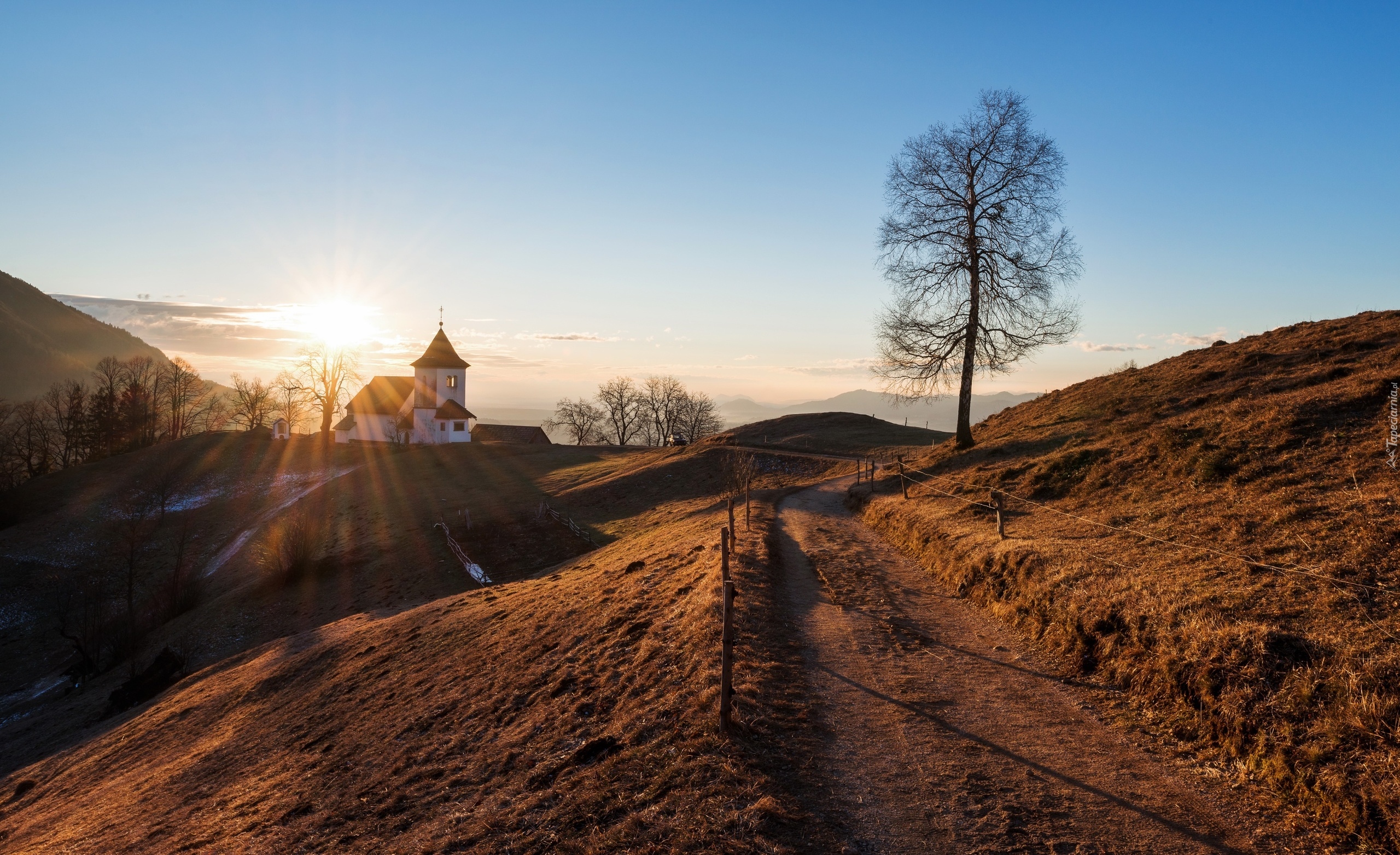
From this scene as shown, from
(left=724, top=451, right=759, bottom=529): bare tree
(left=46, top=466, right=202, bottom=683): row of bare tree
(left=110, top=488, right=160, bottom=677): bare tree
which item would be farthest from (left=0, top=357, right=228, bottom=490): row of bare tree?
(left=724, top=451, right=759, bottom=529): bare tree

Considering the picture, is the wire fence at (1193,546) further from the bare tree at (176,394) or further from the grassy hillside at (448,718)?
the bare tree at (176,394)

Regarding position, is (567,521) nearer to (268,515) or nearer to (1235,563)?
(268,515)

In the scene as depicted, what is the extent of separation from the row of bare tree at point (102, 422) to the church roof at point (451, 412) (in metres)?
35.6

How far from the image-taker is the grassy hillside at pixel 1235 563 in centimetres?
719

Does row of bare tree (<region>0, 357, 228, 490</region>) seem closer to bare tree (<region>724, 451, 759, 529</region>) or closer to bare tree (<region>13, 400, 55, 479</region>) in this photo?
bare tree (<region>13, 400, 55, 479</region>)

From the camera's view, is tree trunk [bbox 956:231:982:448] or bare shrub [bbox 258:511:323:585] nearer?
tree trunk [bbox 956:231:982:448]

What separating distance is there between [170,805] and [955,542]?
18972mm

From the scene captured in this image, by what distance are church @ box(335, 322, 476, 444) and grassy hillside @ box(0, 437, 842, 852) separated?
44261 mm

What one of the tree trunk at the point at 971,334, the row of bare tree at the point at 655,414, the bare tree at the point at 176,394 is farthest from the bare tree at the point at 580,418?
the tree trunk at the point at 971,334

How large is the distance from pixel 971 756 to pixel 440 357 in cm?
8843

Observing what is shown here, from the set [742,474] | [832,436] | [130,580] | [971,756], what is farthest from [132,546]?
[971,756]

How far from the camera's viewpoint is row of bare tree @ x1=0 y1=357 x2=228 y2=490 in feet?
257

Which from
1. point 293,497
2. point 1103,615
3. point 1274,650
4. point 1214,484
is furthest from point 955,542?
point 293,497

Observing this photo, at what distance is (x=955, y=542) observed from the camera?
17953mm
